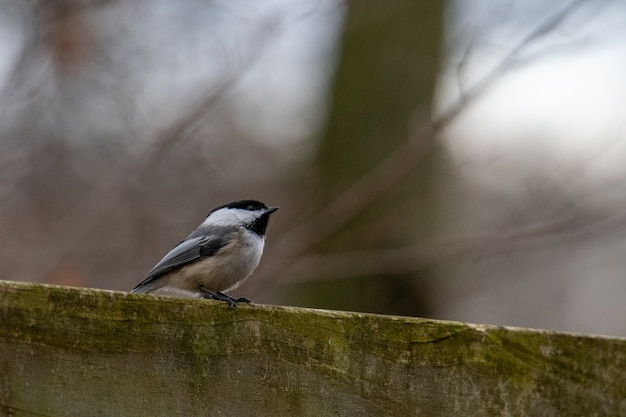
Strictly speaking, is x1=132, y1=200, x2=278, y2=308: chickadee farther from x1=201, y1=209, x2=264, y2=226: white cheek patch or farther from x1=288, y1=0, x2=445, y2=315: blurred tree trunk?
x1=288, y1=0, x2=445, y2=315: blurred tree trunk

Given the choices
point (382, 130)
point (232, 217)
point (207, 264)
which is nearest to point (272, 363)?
point (207, 264)

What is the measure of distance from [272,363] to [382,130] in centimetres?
445

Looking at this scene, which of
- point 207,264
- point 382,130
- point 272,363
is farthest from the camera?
point 382,130

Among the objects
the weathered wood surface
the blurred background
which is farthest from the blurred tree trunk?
the weathered wood surface

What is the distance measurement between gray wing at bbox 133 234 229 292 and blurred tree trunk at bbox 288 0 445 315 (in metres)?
1.83

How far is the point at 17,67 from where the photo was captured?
3730 millimetres

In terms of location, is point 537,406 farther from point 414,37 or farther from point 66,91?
point 414,37

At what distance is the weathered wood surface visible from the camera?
1274 millimetres

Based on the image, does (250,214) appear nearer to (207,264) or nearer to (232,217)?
(232,217)

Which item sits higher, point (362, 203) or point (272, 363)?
point (362, 203)

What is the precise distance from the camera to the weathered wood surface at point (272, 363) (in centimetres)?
127

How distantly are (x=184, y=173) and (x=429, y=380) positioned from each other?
5051 mm

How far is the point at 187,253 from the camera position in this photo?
127 inches

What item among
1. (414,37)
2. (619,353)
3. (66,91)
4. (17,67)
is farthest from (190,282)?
(414,37)
